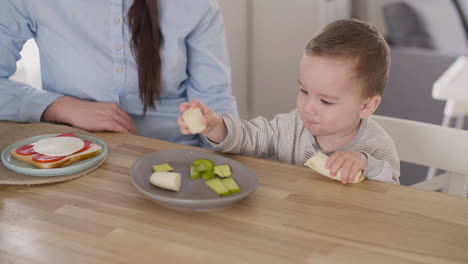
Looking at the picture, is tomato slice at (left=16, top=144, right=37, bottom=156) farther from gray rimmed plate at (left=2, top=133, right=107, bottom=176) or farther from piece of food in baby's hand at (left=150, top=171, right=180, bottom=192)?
piece of food in baby's hand at (left=150, top=171, right=180, bottom=192)

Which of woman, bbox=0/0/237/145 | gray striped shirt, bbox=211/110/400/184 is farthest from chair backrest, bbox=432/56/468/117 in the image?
woman, bbox=0/0/237/145

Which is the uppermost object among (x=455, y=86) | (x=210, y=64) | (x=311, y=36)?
(x=210, y=64)

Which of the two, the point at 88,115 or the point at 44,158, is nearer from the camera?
the point at 44,158

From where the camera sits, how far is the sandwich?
3.63 ft

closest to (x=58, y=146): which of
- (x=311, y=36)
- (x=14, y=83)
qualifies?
(x=14, y=83)

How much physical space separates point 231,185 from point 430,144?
59cm

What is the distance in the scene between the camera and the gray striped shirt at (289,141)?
129 cm

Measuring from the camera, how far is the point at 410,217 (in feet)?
3.25

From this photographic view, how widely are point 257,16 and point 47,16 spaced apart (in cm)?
210

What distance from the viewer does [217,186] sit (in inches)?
41.5

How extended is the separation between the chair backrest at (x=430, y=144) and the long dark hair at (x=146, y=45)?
607mm

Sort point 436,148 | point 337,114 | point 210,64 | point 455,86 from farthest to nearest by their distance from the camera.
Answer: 1. point 455,86
2. point 210,64
3. point 436,148
4. point 337,114

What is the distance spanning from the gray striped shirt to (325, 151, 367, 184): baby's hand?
4.8 inches

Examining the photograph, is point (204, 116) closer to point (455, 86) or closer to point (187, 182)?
point (187, 182)
